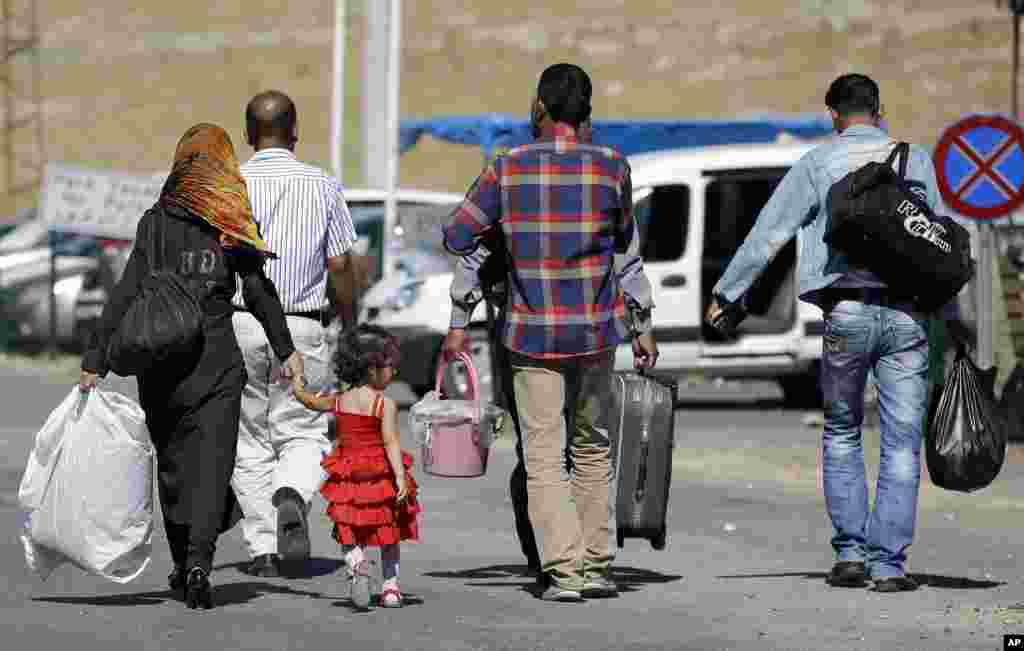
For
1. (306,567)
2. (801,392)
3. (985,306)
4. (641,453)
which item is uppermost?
(985,306)

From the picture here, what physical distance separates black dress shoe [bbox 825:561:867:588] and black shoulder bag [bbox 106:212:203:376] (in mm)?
2435

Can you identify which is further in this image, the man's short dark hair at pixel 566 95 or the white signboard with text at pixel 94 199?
the white signboard with text at pixel 94 199

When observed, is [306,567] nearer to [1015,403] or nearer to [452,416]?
[452,416]

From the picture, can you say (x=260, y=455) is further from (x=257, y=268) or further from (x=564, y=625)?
(x=564, y=625)

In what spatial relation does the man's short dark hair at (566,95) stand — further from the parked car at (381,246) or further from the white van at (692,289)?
the white van at (692,289)

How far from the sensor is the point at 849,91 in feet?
31.8

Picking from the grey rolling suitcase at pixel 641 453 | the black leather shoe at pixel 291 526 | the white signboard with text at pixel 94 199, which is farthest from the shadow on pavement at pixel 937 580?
the white signboard with text at pixel 94 199

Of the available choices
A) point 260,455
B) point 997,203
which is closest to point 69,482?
point 260,455

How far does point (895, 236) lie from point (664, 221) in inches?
439

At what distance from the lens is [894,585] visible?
943cm

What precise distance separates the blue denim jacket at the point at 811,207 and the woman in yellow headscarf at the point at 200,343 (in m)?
1.67

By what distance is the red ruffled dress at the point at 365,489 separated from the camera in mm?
→ 8820

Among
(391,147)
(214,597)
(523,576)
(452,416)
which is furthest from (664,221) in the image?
(214,597)

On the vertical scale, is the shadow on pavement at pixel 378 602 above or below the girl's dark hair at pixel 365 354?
below
